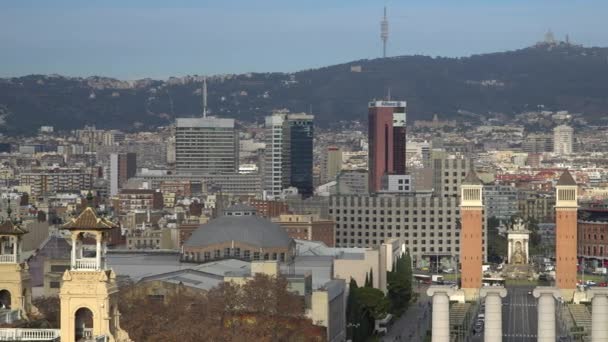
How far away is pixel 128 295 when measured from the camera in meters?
73.4

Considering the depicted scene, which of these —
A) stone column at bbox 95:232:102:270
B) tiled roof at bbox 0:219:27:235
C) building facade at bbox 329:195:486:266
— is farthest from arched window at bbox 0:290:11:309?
building facade at bbox 329:195:486:266

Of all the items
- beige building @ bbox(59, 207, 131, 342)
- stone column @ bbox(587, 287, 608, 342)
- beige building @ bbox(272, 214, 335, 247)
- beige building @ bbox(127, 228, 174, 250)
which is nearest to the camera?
beige building @ bbox(59, 207, 131, 342)

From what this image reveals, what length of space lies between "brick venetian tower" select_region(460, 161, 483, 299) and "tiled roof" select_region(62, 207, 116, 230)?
254 ft

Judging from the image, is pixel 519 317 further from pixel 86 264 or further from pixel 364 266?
pixel 86 264

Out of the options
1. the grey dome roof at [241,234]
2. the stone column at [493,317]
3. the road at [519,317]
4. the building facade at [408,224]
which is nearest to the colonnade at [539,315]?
the stone column at [493,317]

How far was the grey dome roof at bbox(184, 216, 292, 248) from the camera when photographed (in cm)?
10700

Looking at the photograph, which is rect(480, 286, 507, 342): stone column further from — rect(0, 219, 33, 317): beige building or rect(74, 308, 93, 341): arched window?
rect(74, 308, 93, 341): arched window

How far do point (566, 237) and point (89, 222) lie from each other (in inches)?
3154

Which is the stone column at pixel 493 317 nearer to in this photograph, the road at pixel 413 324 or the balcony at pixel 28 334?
Result: the road at pixel 413 324

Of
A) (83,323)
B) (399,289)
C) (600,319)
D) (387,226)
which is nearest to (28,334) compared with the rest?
(83,323)

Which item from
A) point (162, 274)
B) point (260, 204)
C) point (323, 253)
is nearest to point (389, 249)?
point (323, 253)

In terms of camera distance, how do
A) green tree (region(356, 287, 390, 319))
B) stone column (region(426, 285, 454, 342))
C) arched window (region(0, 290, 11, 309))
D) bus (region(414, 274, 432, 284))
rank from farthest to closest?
1. bus (region(414, 274, 432, 284))
2. green tree (region(356, 287, 390, 319))
3. stone column (region(426, 285, 454, 342))
4. arched window (region(0, 290, 11, 309))

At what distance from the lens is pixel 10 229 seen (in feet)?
167

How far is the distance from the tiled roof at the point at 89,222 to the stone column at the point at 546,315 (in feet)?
96.1
